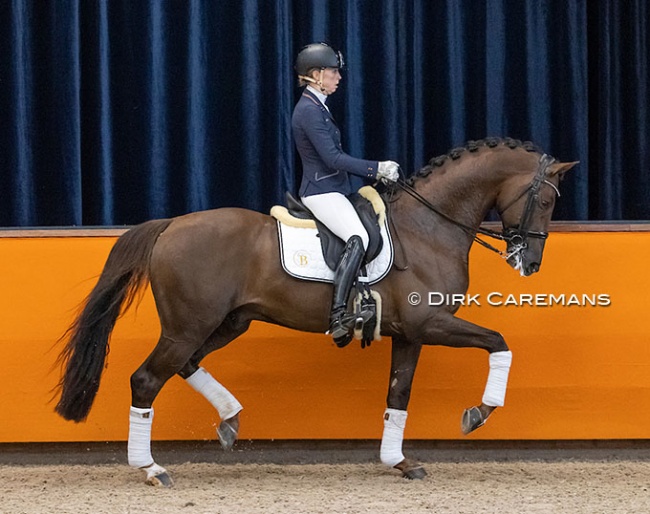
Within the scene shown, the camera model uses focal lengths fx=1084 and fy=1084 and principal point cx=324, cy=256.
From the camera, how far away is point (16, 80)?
6.18 meters

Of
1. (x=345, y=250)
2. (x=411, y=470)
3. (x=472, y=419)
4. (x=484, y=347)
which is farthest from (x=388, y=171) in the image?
(x=411, y=470)

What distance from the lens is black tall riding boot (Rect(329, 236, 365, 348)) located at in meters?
4.64

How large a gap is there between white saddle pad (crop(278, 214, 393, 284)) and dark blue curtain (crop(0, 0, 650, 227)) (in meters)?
1.56

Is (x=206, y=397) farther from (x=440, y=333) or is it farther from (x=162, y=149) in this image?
(x=162, y=149)

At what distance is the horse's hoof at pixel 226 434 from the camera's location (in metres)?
4.90

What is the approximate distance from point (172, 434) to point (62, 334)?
725 millimetres

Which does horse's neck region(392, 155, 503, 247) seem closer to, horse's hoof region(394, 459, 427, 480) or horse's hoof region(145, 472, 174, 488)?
horse's hoof region(394, 459, 427, 480)

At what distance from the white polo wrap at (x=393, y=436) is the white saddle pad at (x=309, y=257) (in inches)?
24.6

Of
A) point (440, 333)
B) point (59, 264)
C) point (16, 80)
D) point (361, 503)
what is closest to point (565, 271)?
point (440, 333)

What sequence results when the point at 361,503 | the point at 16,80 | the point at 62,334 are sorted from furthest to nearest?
the point at 16,80 < the point at 62,334 < the point at 361,503

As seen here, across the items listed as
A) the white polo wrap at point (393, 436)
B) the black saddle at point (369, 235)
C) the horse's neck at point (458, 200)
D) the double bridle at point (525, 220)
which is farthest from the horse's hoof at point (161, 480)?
the double bridle at point (525, 220)

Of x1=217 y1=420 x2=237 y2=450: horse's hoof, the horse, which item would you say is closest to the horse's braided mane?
the horse

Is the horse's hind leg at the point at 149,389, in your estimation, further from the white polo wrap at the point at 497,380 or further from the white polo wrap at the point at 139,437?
the white polo wrap at the point at 497,380

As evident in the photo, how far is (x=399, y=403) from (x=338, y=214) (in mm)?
909
